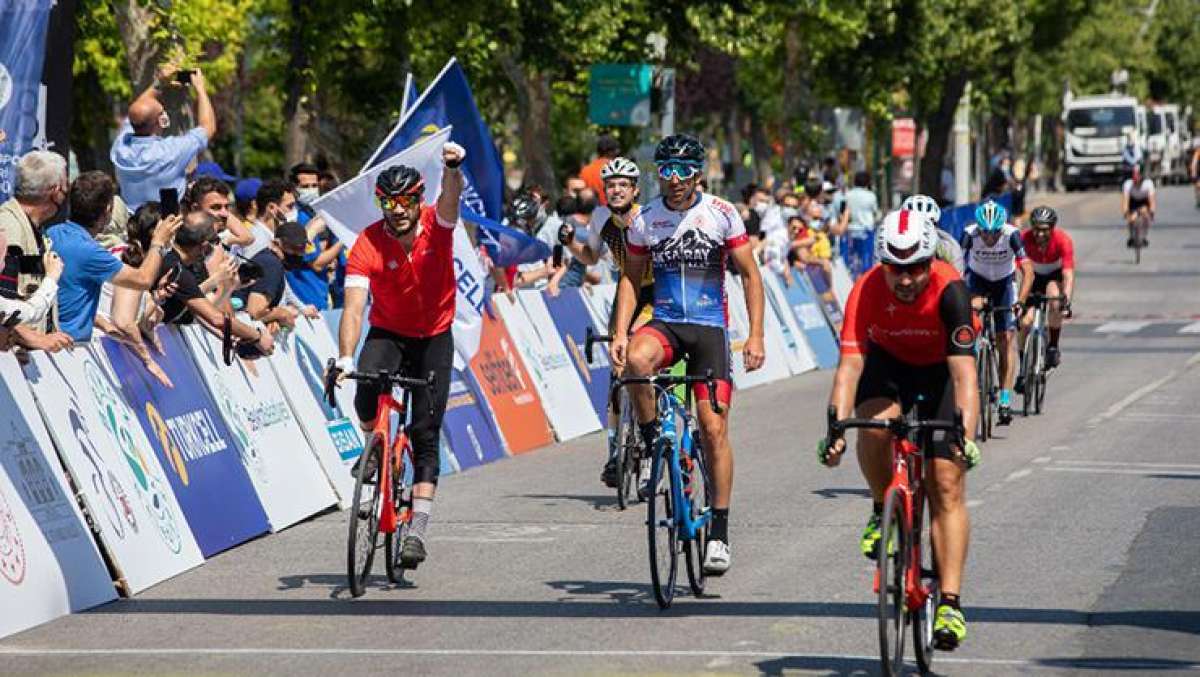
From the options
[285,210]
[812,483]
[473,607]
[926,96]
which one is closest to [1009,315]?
[812,483]

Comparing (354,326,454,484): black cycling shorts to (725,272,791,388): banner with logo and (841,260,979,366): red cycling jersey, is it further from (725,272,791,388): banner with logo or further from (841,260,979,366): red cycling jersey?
(725,272,791,388): banner with logo

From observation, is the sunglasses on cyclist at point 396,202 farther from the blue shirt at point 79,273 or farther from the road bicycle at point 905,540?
the road bicycle at point 905,540

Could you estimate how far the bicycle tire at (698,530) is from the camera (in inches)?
425

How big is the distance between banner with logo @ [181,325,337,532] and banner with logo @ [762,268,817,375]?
12197mm

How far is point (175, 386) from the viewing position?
1283cm

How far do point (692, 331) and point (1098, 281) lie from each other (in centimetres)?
3175

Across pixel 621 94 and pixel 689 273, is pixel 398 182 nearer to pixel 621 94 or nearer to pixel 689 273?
pixel 689 273

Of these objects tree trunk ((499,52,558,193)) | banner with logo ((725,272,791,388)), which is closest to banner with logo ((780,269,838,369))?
banner with logo ((725,272,791,388))

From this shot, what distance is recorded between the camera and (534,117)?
3928 centimetres

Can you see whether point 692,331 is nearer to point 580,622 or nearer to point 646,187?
point 580,622

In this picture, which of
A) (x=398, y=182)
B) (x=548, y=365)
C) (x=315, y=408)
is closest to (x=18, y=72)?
(x=398, y=182)

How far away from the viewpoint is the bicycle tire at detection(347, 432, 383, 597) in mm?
10875

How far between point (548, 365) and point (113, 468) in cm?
763

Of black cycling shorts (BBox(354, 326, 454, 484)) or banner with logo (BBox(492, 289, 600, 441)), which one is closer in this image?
black cycling shorts (BBox(354, 326, 454, 484))
